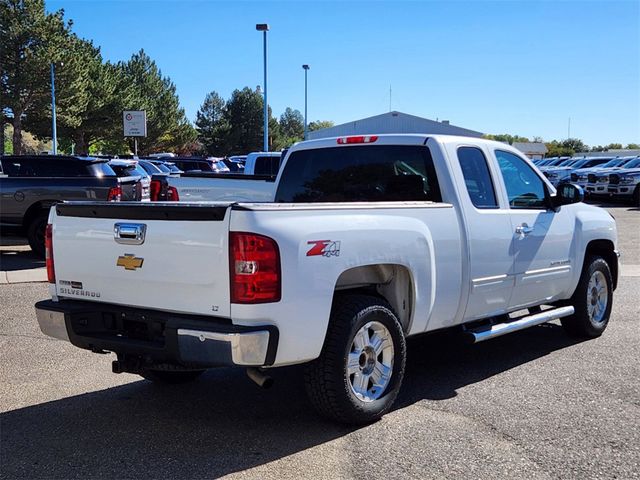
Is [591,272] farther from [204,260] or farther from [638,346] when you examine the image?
[204,260]

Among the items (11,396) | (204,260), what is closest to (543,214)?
(204,260)

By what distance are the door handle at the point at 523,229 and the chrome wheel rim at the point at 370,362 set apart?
1.80 m

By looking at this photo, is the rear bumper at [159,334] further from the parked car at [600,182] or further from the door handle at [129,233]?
the parked car at [600,182]

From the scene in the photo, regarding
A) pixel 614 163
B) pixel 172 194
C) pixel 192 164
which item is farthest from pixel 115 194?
pixel 614 163

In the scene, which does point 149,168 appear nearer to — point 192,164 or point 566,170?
point 192,164

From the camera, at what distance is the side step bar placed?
211 inches

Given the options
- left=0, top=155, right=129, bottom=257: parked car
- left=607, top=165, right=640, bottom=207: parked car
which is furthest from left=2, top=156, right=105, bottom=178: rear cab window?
left=607, top=165, right=640, bottom=207: parked car

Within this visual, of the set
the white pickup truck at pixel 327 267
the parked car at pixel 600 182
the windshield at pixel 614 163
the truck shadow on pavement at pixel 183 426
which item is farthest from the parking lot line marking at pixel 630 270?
the windshield at pixel 614 163

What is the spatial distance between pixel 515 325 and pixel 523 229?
824mm

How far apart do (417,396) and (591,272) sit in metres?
2.70

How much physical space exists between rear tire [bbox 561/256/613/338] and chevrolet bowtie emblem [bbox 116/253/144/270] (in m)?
4.46

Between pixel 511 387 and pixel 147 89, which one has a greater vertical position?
pixel 147 89

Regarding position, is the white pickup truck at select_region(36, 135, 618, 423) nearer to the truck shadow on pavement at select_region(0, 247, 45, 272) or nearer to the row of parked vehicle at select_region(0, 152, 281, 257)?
the row of parked vehicle at select_region(0, 152, 281, 257)

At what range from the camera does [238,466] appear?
390cm
